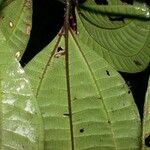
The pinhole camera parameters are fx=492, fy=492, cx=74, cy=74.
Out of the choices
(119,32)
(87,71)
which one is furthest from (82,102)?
(119,32)

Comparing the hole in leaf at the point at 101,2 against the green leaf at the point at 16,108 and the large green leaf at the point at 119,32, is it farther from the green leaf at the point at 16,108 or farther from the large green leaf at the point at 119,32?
the green leaf at the point at 16,108

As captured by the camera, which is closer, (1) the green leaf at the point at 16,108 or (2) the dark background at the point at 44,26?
(1) the green leaf at the point at 16,108

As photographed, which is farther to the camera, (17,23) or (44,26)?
(44,26)

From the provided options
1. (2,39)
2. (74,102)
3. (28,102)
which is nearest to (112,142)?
(74,102)

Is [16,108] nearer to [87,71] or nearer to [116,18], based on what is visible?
[87,71]

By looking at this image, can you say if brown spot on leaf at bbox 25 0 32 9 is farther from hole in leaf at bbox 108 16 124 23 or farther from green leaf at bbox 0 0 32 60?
hole in leaf at bbox 108 16 124 23

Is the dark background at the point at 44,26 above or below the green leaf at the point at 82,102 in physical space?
above

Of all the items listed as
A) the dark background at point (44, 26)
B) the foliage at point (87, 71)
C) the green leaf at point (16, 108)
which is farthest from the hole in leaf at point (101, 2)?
the green leaf at point (16, 108)

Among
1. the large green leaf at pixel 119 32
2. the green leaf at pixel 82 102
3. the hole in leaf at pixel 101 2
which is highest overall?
the hole in leaf at pixel 101 2
